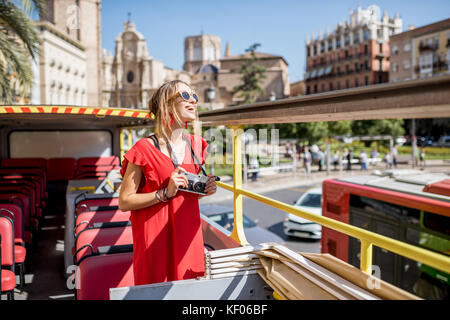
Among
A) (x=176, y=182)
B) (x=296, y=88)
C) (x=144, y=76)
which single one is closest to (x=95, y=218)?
(x=176, y=182)

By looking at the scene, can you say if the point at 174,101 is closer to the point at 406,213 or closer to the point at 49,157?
the point at 406,213

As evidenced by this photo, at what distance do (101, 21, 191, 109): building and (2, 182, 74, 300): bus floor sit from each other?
268 feet

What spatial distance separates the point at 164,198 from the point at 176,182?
132 mm

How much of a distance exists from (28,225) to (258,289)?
4664 millimetres

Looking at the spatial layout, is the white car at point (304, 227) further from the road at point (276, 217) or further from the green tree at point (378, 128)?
the green tree at point (378, 128)

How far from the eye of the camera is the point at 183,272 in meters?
2.15

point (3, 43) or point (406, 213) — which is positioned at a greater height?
point (3, 43)

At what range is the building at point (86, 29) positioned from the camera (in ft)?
203

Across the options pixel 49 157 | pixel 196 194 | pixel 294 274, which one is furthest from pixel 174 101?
pixel 49 157

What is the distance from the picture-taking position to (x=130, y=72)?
3509 inches

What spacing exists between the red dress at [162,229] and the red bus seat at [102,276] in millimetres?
630

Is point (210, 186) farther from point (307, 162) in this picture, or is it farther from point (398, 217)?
point (307, 162)

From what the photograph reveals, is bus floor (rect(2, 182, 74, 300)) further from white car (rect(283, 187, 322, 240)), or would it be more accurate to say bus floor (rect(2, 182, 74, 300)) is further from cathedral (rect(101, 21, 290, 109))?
cathedral (rect(101, 21, 290, 109))

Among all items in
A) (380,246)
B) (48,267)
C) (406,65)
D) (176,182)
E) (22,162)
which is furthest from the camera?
(406,65)
